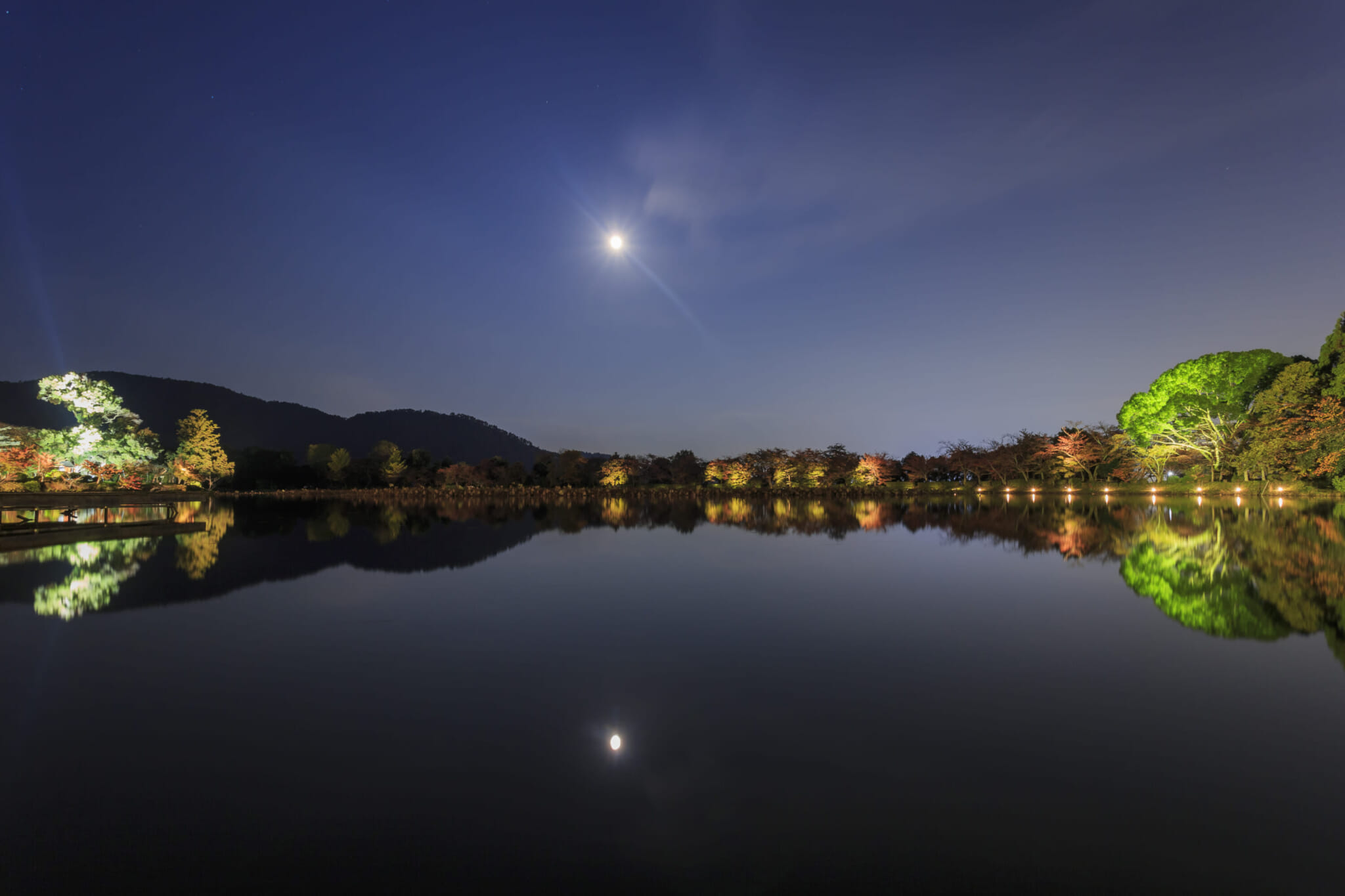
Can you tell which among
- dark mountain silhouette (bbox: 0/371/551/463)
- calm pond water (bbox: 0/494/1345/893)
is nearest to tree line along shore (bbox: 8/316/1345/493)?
calm pond water (bbox: 0/494/1345/893)

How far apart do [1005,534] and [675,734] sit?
24029 mm

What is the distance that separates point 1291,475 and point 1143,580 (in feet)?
149

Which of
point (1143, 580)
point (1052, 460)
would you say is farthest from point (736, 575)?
point (1052, 460)

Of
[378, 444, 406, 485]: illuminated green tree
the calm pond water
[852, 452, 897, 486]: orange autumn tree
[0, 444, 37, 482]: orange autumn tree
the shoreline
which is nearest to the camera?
the calm pond water

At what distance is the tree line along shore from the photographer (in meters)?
37.5

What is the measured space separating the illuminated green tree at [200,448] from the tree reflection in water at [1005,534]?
21.3 ft

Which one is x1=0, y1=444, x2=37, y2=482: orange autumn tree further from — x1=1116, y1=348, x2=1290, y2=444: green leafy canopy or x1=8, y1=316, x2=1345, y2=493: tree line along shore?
x1=1116, y1=348, x2=1290, y2=444: green leafy canopy

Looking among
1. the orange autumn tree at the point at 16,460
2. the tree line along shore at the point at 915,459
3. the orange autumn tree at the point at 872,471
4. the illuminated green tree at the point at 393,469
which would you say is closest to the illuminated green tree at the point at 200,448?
the tree line along shore at the point at 915,459

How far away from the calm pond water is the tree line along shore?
31.4m

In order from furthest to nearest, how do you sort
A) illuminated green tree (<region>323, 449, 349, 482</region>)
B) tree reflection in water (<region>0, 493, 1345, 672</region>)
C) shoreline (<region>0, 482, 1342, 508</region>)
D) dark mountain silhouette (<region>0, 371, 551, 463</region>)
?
dark mountain silhouette (<region>0, 371, 551, 463</region>)
illuminated green tree (<region>323, 449, 349, 482</region>)
shoreline (<region>0, 482, 1342, 508</region>)
tree reflection in water (<region>0, 493, 1345, 672</region>)

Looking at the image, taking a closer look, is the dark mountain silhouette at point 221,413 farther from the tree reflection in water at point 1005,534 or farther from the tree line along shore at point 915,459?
the tree reflection in water at point 1005,534

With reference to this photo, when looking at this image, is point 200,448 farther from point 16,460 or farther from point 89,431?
point 16,460

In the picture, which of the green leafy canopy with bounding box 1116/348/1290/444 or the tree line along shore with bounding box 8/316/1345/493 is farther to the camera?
the green leafy canopy with bounding box 1116/348/1290/444

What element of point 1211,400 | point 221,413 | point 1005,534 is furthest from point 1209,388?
point 221,413
